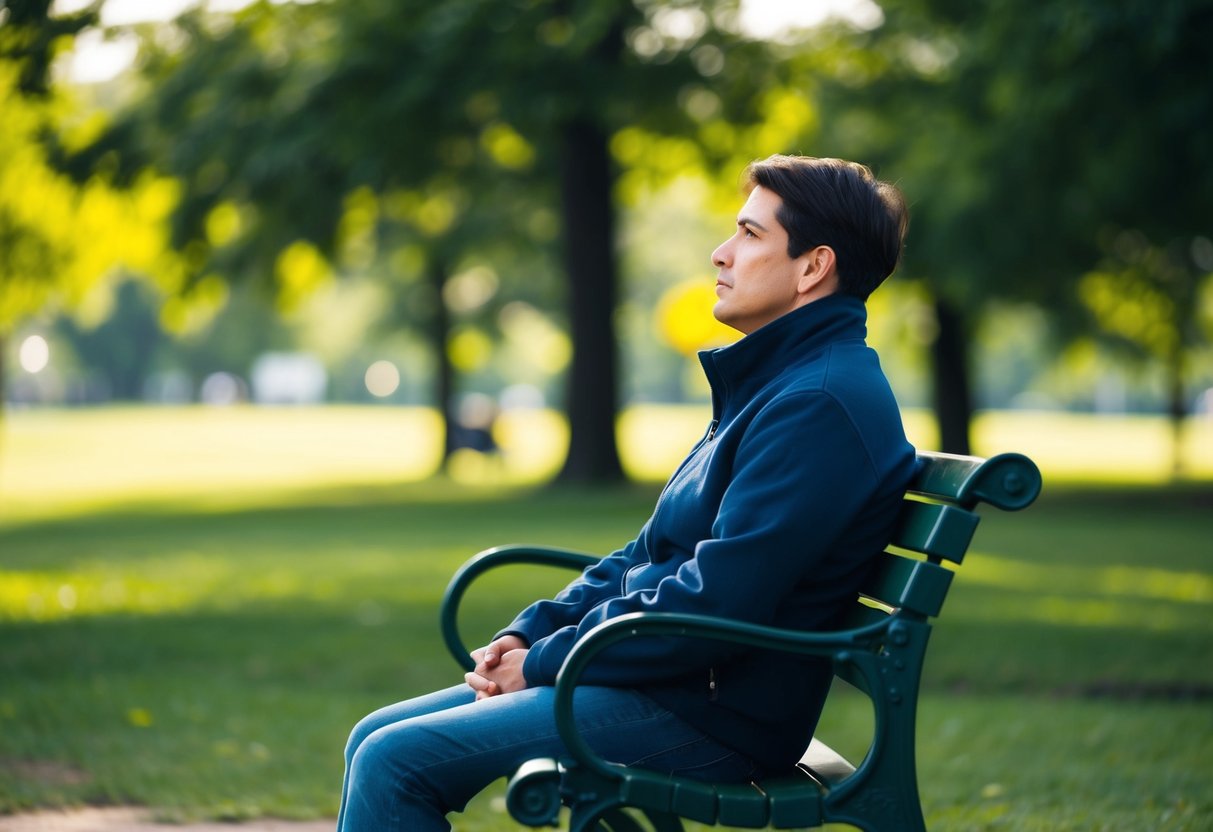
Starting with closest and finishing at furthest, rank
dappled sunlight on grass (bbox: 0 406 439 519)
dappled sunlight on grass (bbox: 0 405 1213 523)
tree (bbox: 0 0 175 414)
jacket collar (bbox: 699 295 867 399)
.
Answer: jacket collar (bbox: 699 295 867 399) < tree (bbox: 0 0 175 414) < dappled sunlight on grass (bbox: 0 406 439 519) < dappled sunlight on grass (bbox: 0 405 1213 523)

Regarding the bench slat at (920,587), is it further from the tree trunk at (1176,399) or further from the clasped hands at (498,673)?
the tree trunk at (1176,399)

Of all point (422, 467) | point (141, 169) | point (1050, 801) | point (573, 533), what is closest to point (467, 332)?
point (422, 467)

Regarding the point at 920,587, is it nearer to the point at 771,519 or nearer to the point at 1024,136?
the point at 771,519

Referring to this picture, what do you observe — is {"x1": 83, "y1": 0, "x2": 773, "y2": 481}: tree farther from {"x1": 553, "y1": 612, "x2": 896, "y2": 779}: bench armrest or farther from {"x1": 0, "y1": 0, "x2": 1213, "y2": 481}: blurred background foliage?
{"x1": 553, "y1": 612, "x2": 896, "y2": 779}: bench armrest

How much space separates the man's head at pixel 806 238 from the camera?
2.75 metres

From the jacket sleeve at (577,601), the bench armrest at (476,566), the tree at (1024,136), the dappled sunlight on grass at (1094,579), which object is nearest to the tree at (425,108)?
the tree at (1024,136)

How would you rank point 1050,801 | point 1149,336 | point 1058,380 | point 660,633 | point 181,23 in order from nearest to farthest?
point 660,633 → point 1050,801 → point 181,23 → point 1149,336 → point 1058,380

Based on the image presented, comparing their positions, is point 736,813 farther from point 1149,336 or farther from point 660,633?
point 1149,336

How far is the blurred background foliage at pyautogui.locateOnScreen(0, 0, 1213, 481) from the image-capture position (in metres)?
10.9

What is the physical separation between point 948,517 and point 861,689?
0.35 meters

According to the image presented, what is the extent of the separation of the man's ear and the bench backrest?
0.41m

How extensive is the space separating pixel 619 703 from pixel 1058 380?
1342 inches

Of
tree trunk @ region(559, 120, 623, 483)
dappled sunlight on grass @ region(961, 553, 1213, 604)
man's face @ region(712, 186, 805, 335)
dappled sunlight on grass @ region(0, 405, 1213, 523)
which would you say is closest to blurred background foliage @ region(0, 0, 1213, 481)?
tree trunk @ region(559, 120, 623, 483)

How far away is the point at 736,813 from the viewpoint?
8.29 ft
